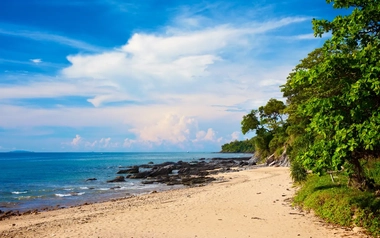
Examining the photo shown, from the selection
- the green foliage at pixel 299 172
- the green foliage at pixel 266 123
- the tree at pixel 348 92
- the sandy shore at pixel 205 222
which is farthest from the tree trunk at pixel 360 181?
the green foliage at pixel 266 123

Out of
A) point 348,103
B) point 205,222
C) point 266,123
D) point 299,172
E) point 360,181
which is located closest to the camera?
point 348,103

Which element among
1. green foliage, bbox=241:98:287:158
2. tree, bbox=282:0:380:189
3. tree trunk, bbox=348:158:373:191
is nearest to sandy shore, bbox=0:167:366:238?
tree trunk, bbox=348:158:373:191

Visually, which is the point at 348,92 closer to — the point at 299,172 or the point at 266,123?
the point at 299,172

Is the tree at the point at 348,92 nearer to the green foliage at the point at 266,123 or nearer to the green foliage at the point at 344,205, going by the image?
the green foliage at the point at 344,205

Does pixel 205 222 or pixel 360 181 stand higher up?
pixel 360 181

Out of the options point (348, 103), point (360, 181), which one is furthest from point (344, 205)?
point (348, 103)

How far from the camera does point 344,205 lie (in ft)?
39.4

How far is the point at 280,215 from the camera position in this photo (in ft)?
46.0

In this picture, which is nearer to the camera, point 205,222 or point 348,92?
point 348,92

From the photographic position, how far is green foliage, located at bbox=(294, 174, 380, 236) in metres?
10.9

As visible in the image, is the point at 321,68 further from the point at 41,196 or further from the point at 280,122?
the point at 280,122

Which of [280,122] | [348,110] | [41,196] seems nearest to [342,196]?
[348,110]

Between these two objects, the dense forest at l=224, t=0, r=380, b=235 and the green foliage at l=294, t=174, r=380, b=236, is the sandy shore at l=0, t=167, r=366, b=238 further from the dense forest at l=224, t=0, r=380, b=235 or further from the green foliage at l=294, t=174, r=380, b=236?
the dense forest at l=224, t=0, r=380, b=235

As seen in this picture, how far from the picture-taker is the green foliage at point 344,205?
35.8 ft
